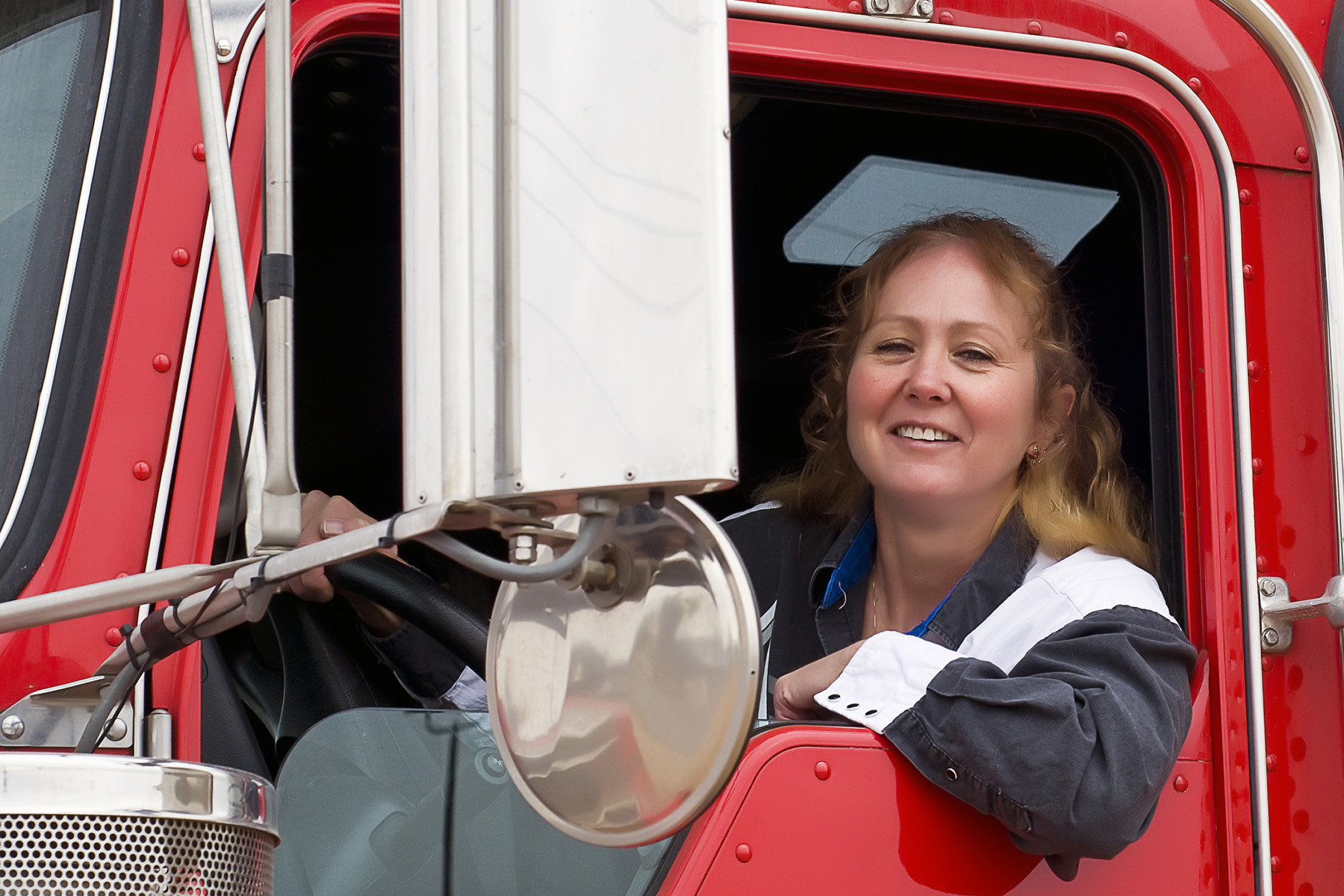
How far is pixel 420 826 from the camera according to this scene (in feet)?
4.68

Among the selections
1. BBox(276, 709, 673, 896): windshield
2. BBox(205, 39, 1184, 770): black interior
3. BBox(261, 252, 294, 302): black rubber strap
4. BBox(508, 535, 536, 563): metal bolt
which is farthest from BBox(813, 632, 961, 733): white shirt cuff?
BBox(261, 252, 294, 302): black rubber strap

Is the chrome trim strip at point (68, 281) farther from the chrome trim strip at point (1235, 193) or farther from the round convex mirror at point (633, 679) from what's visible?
the chrome trim strip at point (1235, 193)

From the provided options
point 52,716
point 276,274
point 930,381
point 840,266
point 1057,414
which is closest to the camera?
point 276,274

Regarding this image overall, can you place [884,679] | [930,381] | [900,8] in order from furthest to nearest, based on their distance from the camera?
1. [930,381]
2. [900,8]
3. [884,679]

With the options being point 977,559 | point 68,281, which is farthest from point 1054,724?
point 68,281

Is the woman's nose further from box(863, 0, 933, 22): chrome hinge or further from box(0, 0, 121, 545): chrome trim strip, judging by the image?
box(0, 0, 121, 545): chrome trim strip

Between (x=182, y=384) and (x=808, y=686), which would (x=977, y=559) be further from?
(x=182, y=384)

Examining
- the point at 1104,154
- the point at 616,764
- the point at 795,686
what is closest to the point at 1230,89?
the point at 1104,154

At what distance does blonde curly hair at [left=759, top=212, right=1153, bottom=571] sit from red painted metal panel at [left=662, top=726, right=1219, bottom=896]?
46 centimetres

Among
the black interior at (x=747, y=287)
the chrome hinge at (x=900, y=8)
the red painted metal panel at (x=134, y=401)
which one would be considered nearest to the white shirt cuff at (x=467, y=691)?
the black interior at (x=747, y=287)

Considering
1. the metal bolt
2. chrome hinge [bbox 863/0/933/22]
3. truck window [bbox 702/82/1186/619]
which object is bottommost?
the metal bolt

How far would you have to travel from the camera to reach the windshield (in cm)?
140

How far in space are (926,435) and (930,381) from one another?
0.08 meters

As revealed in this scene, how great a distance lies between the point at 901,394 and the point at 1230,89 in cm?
55
